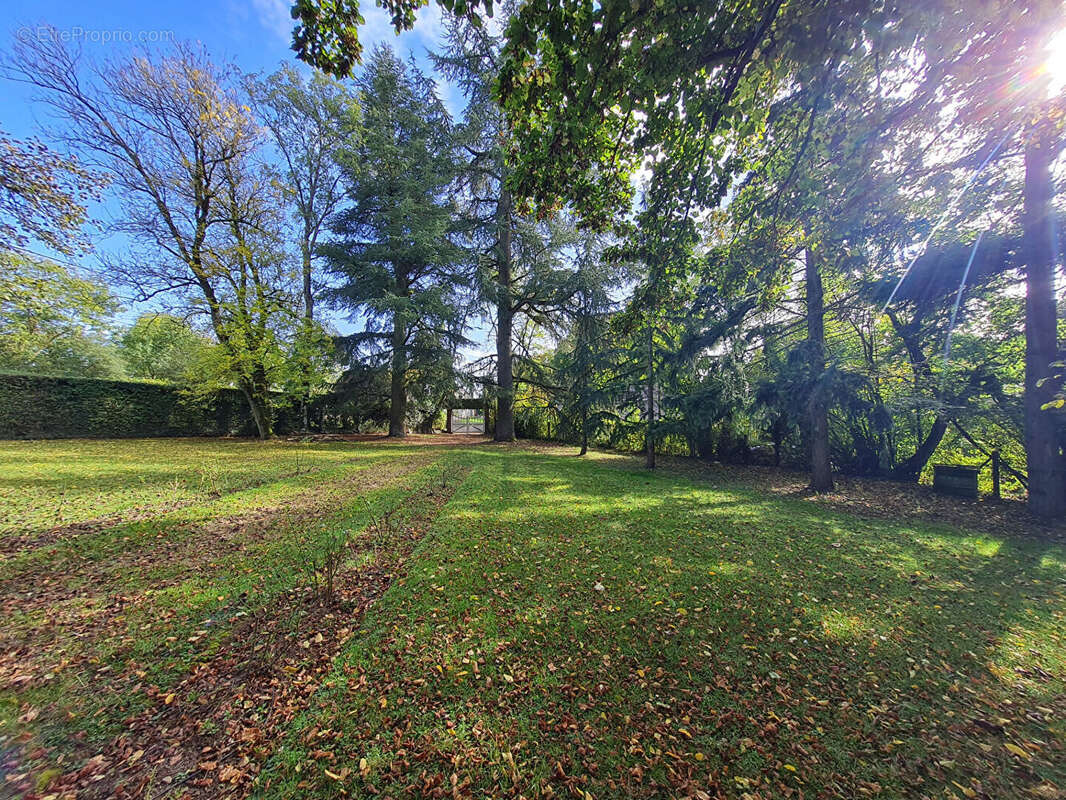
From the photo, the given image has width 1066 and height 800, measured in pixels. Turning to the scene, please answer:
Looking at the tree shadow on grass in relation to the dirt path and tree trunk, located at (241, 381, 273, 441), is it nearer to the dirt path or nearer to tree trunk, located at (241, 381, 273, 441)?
the dirt path

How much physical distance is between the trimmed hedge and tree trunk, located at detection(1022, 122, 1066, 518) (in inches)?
1001

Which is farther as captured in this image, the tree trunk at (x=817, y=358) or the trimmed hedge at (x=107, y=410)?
the trimmed hedge at (x=107, y=410)

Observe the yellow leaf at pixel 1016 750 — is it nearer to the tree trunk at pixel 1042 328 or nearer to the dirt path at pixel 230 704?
the dirt path at pixel 230 704

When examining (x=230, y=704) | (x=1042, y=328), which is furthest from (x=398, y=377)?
(x=1042, y=328)

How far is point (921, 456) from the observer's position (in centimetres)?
927

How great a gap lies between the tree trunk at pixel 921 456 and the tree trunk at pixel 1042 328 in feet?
8.97

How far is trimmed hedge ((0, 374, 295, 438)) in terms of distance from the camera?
13023mm

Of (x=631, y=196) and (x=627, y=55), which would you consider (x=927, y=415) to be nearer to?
(x=631, y=196)

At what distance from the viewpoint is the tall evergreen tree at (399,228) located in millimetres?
15867

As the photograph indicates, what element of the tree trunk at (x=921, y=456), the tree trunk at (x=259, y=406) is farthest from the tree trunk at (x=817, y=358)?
the tree trunk at (x=259, y=406)

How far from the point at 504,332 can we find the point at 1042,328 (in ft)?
52.4

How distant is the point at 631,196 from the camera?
4469mm

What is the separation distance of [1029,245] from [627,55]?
8420 mm

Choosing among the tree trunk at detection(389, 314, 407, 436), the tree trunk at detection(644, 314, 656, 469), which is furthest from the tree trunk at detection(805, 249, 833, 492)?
the tree trunk at detection(389, 314, 407, 436)
